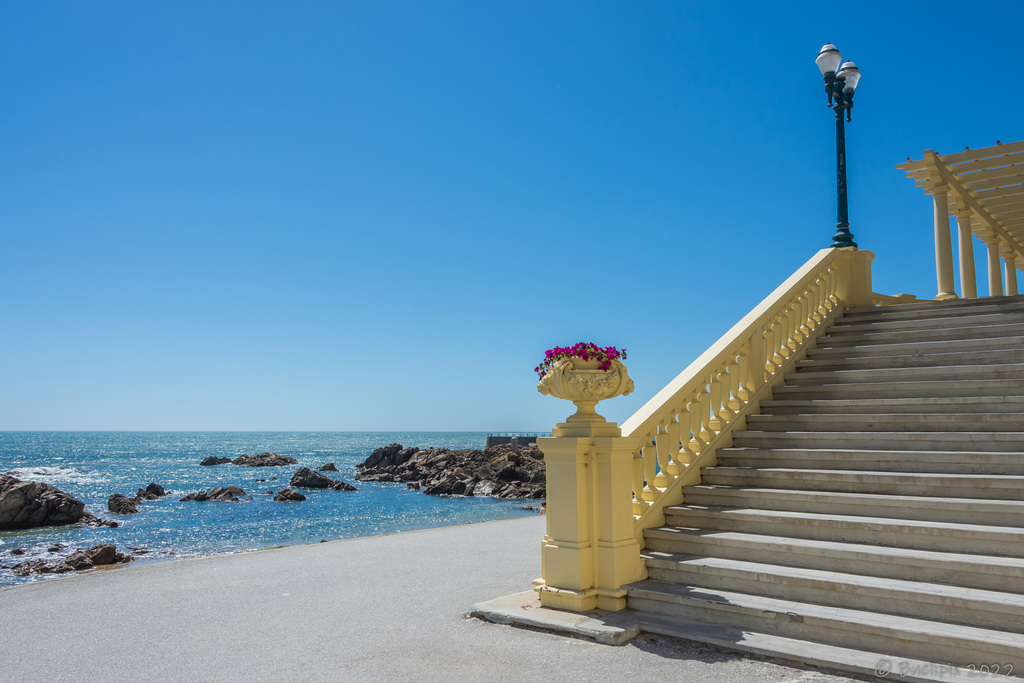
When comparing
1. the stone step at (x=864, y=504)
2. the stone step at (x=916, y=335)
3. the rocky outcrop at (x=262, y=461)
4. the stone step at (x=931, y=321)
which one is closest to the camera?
the stone step at (x=864, y=504)

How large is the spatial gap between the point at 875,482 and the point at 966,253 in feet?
36.7

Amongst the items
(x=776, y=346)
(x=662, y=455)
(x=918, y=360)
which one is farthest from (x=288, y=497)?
(x=918, y=360)

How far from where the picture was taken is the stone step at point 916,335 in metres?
8.41

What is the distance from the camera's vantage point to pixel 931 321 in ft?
30.0

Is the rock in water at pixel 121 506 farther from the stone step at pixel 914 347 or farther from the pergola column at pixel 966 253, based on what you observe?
the pergola column at pixel 966 253

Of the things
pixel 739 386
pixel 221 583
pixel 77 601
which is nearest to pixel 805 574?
pixel 739 386

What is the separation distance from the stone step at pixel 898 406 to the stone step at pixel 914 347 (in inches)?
50.5

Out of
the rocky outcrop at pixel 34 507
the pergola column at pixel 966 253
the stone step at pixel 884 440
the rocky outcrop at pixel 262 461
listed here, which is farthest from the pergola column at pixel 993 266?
the rocky outcrop at pixel 262 461

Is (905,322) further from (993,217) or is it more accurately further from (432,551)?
(993,217)

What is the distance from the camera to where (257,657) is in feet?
16.5

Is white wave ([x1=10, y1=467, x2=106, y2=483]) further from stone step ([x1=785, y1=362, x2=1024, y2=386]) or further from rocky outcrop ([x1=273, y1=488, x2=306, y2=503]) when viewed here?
stone step ([x1=785, y1=362, x2=1024, y2=386])

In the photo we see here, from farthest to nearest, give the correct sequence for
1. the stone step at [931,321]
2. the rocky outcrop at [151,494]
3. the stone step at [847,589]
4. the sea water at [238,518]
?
the rocky outcrop at [151,494]
the sea water at [238,518]
the stone step at [931,321]
the stone step at [847,589]

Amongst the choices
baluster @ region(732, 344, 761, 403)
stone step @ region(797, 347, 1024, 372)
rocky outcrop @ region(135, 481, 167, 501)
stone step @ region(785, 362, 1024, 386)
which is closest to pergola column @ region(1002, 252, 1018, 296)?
stone step @ region(797, 347, 1024, 372)

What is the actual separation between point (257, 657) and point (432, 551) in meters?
4.47
